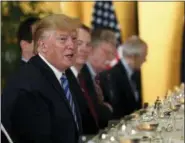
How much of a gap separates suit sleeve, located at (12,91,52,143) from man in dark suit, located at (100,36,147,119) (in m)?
1.11

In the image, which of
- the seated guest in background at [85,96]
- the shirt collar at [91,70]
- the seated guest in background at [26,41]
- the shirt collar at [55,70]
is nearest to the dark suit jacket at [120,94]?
the shirt collar at [91,70]

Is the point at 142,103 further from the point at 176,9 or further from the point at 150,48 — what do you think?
the point at 176,9

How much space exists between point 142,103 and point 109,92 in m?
0.22

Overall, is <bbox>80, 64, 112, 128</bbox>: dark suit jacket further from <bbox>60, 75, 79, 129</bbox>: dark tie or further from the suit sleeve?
the suit sleeve

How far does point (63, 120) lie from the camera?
1985 mm

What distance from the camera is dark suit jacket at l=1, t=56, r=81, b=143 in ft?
6.31

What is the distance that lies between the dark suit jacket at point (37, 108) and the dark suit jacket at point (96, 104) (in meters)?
0.77

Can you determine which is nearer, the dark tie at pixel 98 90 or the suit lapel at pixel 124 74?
the dark tie at pixel 98 90

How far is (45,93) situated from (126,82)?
4.12 ft

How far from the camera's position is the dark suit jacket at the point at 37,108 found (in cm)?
192

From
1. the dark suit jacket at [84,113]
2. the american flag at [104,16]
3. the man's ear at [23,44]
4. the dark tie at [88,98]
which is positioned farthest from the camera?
the american flag at [104,16]

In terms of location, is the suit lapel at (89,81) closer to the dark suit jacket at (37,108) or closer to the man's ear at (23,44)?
the man's ear at (23,44)

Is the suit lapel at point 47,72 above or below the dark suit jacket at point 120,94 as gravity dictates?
above

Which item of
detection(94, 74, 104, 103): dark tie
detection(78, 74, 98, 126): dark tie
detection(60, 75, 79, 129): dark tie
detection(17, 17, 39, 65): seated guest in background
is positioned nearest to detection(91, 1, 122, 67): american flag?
detection(94, 74, 104, 103): dark tie
